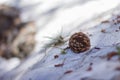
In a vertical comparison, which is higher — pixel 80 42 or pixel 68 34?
pixel 68 34

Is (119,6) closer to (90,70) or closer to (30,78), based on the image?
(30,78)

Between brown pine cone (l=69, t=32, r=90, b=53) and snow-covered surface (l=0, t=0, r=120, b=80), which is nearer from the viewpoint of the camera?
snow-covered surface (l=0, t=0, r=120, b=80)

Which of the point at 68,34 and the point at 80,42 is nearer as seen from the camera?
the point at 80,42

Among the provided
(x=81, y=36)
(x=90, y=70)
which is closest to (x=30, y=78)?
(x=81, y=36)

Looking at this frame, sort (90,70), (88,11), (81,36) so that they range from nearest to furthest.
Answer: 1. (90,70)
2. (81,36)
3. (88,11)

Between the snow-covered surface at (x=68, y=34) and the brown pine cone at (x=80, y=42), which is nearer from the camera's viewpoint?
the snow-covered surface at (x=68, y=34)

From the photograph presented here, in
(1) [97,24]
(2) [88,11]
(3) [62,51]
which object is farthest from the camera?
(2) [88,11]

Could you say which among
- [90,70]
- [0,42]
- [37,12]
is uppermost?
[37,12]

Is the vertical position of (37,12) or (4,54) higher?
(37,12)
